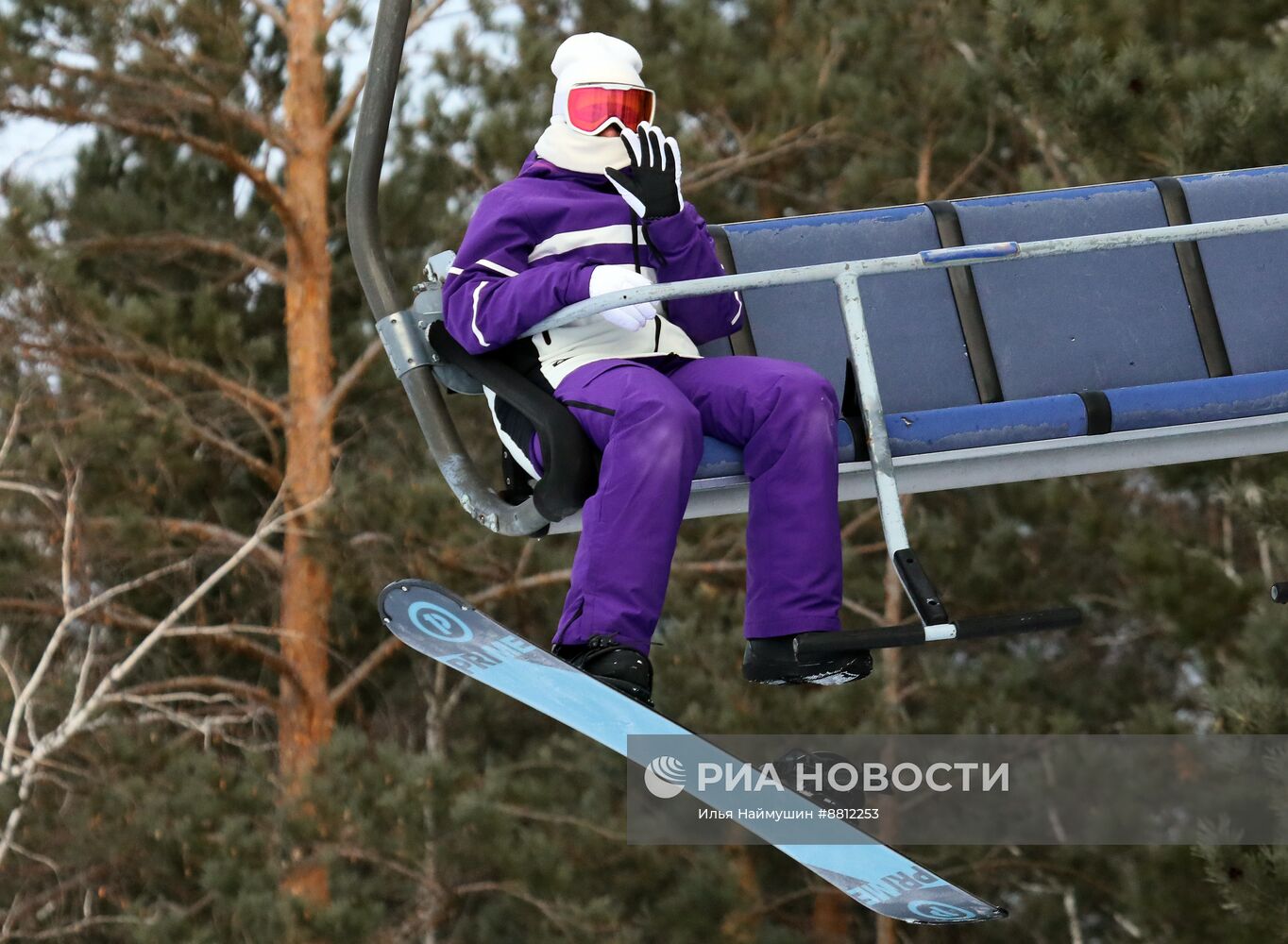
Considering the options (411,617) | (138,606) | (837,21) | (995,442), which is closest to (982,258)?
(995,442)

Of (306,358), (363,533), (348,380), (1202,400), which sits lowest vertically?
(1202,400)

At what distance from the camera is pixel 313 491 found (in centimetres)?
1103

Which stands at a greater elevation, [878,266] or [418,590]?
[878,266]

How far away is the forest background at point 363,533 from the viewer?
984 centimetres

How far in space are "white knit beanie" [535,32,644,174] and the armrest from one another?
406mm

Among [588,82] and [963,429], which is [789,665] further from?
[588,82]

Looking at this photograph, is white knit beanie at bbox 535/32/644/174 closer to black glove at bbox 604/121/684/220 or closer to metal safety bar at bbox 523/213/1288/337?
black glove at bbox 604/121/684/220

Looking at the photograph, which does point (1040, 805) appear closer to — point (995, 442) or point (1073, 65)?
point (1073, 65)

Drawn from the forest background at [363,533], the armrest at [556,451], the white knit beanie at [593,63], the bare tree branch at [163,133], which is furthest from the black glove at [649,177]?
the bare tree branch at [163,133]

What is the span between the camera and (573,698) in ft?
10.1

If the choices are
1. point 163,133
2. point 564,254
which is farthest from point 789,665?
point 163,133

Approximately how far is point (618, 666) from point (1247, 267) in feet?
5.95

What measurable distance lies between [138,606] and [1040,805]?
19.3 ft

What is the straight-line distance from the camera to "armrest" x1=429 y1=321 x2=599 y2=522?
322 cm
